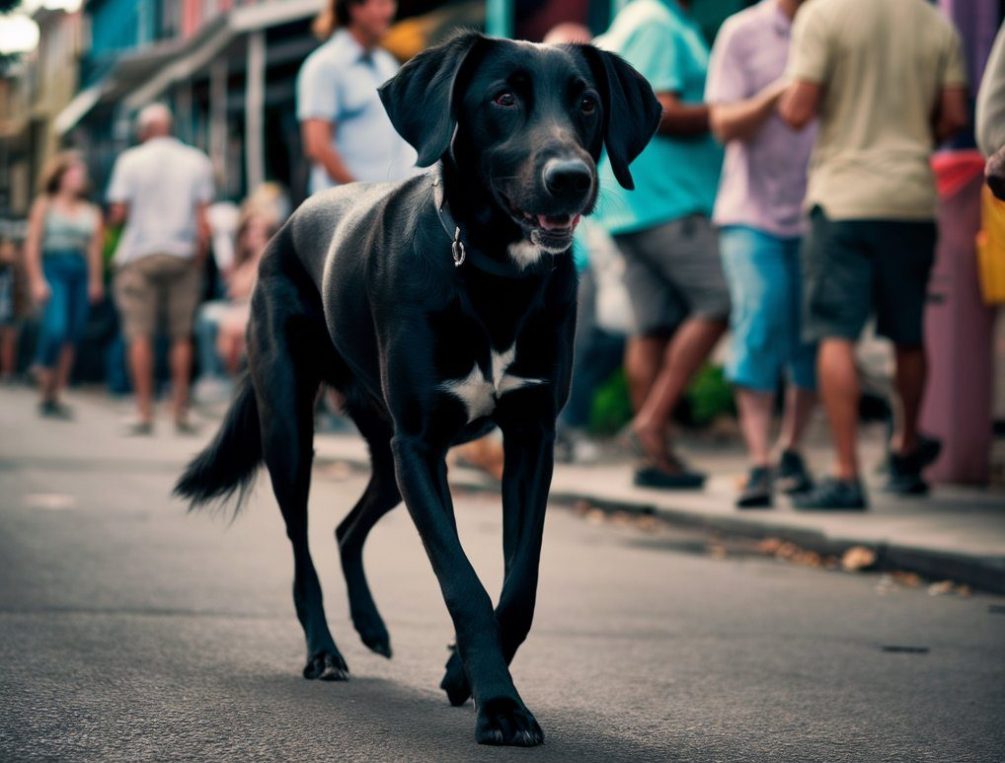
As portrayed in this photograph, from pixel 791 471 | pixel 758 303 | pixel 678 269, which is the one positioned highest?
pixel 678 269

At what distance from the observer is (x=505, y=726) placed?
3432mm

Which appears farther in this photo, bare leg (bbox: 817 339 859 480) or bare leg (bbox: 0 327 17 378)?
bare leg (bbox: 0 327 17 378)

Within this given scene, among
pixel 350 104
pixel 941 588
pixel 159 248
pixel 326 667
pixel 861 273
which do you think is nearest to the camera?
pixel 326 667

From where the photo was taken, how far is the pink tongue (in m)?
3.57

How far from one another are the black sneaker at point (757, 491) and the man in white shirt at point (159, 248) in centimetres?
537

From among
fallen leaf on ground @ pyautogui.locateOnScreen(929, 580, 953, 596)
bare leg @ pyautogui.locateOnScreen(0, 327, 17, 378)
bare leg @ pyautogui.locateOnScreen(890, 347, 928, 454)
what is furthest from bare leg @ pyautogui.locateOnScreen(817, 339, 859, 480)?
bare leg @ pyautogui.locateOnScreen(0, 327, 17, 378)

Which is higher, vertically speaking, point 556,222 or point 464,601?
point 556,222

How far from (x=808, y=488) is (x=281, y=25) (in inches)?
670

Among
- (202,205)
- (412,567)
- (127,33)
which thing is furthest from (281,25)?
(127,33)

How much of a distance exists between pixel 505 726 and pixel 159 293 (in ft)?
29.0

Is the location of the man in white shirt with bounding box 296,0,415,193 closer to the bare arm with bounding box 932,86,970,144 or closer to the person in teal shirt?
the person in teal shirt

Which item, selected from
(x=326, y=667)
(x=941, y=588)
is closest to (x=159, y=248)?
(x=941, y=588)

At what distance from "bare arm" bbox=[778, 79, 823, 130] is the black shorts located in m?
0.37

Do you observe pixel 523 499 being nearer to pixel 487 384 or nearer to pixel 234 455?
pixel 487 384
